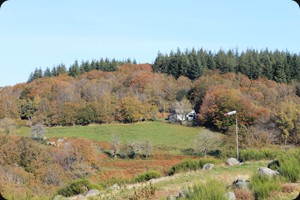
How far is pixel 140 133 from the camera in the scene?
61375mm

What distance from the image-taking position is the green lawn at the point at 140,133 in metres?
55.5

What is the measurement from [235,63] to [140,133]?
46.1 metres

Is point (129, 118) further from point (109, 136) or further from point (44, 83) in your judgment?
point (44, 83)

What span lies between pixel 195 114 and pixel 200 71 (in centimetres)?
2470

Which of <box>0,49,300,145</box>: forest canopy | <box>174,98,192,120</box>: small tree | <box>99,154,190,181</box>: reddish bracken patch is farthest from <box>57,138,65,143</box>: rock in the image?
<box>174,98,192,120</box>: small tree

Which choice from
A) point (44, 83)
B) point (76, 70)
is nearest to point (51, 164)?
point (44, 83)

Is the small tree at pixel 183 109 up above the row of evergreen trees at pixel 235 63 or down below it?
below

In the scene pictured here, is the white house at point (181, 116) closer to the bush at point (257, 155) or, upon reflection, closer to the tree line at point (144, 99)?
the tree line at point (144, 99)

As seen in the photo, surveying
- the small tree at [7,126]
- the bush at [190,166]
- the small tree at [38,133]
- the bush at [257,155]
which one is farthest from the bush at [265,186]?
the small tree at [7,126]

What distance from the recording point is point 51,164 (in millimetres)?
32375

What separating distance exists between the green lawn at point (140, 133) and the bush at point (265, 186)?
47.4 meters

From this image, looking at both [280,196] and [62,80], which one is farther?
[62,80]

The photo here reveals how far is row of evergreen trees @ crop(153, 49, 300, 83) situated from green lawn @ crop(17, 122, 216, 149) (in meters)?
33.0

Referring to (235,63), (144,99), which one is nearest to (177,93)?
(144,99)
